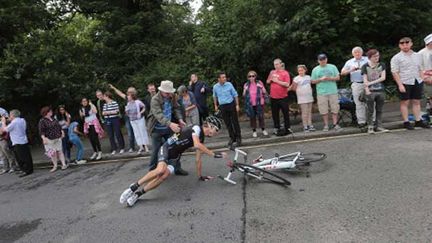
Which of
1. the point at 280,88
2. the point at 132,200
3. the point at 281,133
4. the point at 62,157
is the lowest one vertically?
the point at 132,200

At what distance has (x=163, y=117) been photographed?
7.09 m

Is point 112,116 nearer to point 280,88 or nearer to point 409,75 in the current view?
point 280,88

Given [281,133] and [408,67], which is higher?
[408,67]

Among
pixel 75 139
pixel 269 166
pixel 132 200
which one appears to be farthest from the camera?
pixel 75 139

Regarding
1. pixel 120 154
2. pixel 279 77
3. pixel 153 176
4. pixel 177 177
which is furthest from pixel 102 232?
pixel 279 77

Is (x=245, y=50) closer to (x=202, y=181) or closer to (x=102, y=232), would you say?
(x=202, y=181)

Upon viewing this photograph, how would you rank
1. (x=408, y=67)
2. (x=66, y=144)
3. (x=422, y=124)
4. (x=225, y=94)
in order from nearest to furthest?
(x=408, y=67), (x=422, y=124), (x=225, y=94), (x=66, y=144)

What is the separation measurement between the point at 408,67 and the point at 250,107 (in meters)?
3.82

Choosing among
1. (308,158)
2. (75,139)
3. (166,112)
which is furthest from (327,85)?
(75,139)

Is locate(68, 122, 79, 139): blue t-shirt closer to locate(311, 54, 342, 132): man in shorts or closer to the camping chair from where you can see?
→ locate(311, 54, 342, 132): man in shorts

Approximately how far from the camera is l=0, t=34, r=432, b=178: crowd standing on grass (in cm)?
873

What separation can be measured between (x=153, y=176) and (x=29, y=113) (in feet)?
34.5

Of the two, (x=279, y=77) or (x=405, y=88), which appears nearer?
(x=405, y=88)

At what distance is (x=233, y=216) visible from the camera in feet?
17.4
